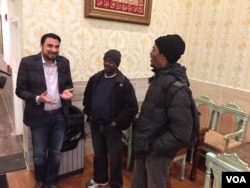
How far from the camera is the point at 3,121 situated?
3887 mm

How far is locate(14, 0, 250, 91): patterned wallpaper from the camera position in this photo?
2.26m

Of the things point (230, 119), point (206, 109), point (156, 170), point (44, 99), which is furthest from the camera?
point (206, 109)

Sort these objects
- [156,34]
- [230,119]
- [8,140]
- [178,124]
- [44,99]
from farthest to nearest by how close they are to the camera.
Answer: [8,140], [156,34], [230,119], [44,99], [178,124]

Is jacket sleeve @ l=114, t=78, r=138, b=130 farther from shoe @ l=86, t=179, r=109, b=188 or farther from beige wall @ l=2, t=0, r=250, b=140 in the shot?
beige wall @ l=2, t=0, r=250, b=140

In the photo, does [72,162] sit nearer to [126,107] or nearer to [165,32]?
[126,107]

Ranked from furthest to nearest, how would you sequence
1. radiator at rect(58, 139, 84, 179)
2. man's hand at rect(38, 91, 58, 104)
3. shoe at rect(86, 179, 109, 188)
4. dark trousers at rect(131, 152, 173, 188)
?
radiator at rect(58, 139, 84, 179)
shoe at rect(86, 179, 109, 188)
man's hand at rect(38, 91, 58, 104)
dark trousers at rect(131, 152, 173, 188)

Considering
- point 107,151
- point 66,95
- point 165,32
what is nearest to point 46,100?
point 66,95

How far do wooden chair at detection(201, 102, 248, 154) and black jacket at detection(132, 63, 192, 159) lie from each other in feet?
4.01

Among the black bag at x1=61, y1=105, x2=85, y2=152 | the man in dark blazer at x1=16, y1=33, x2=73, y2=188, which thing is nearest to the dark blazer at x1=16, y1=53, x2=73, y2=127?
the man in dark blazer at x1=16, y1=33, x2=73, y2=188

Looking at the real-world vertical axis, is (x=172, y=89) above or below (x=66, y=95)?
above

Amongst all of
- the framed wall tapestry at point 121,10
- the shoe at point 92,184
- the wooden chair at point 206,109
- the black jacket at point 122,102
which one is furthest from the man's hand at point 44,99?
the wooden chair at point 206,109

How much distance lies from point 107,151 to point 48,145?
0.57m

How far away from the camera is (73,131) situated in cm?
227

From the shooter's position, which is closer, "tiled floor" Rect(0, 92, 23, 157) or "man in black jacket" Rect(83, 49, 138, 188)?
"man in black jacket" Rect(83, 49, 138, 188)
